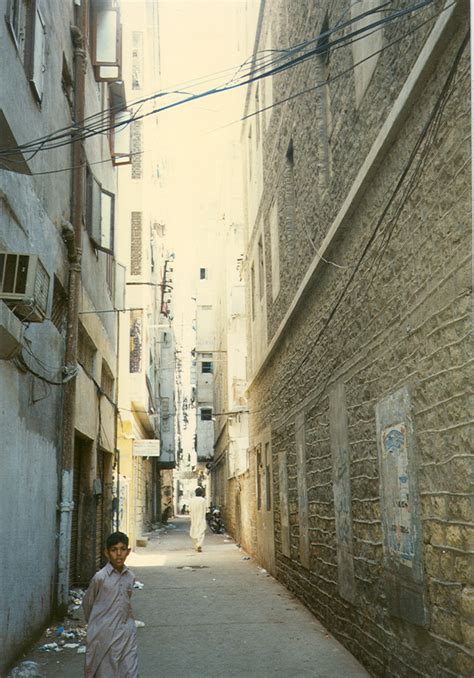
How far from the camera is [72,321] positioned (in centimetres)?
1040

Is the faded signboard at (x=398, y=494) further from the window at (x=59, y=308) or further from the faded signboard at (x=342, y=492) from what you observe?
the window at (x=59, y=308)

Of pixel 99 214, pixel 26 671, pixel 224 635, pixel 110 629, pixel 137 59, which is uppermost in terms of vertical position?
pixel 137 59

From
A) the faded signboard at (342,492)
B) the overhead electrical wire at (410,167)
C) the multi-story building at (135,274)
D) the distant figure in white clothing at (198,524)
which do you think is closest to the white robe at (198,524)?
the distant figure in white clothing at (198,524)

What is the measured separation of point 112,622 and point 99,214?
8.76m

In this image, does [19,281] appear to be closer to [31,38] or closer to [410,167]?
[31,38]

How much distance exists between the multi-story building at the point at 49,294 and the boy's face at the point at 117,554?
5.50 feet

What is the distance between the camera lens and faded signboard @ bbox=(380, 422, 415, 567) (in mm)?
5609

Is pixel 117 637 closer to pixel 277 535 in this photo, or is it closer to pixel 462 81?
pixel 462 81

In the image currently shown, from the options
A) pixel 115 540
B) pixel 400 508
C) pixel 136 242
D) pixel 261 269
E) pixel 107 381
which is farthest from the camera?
pixel 136 242

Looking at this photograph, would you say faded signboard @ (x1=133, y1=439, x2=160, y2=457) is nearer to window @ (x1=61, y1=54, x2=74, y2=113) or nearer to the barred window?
the barred window

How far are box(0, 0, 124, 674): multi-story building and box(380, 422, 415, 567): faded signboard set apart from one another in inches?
128

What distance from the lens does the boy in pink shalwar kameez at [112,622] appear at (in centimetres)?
525

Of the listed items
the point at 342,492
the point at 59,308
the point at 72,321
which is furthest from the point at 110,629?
the point at 59,308

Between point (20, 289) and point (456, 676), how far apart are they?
4.62m
